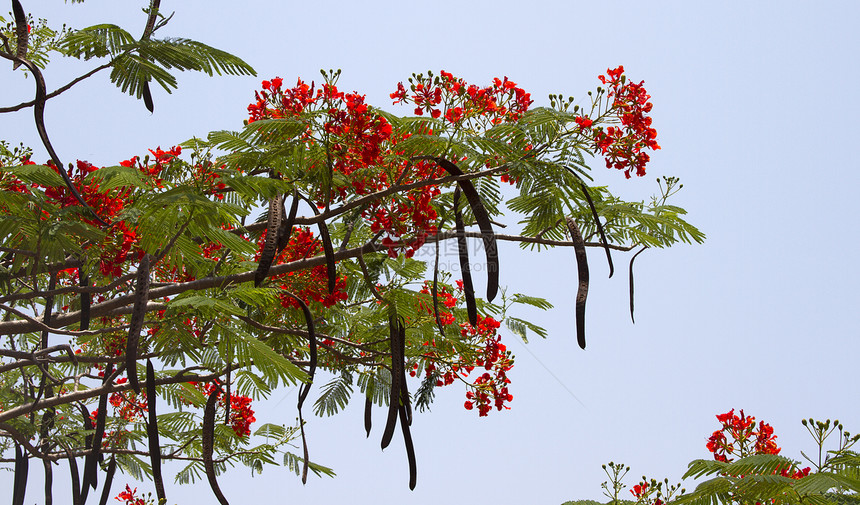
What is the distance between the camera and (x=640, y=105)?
4.01 metres

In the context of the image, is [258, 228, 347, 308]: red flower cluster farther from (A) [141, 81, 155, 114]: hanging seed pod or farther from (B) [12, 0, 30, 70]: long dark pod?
(B) [12, 0, 30, 70]: long dark pod

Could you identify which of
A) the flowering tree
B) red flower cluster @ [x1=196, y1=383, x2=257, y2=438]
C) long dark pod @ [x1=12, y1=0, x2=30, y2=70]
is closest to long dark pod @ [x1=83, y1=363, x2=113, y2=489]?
the flowering tree

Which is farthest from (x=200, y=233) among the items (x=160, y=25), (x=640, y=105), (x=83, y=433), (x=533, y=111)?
(x=83, y=433)

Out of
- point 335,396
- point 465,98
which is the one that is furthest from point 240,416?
point 465,98

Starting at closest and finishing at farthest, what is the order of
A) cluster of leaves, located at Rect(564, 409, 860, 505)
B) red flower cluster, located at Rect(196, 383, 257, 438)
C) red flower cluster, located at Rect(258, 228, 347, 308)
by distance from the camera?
cluster of leaves, located at Rect(564, 409, 860, 505), red flower cluster, located at Rect(258, 228, 347, 308), red flower cluster, located at Rect(196, 383, 257, 438)

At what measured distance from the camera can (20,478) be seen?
5.75m

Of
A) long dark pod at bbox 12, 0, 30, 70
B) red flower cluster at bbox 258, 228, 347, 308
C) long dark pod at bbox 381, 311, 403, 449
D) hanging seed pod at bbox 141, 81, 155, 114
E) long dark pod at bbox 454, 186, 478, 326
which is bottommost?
long dark pod at bbox 381, 311, 403, 449

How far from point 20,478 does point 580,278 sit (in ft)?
16.5

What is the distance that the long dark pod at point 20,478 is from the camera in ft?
18.5

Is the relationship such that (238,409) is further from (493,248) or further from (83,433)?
(493,248)

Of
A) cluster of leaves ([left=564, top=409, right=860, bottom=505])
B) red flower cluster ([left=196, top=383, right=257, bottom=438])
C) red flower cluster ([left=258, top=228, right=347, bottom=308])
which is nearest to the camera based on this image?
cluster of leaves ([left=564, top=409, right=860, bottom=505])

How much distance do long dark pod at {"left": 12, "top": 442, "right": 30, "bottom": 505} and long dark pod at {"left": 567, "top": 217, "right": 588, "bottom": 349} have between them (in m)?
4.86

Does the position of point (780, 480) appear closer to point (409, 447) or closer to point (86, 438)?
point (409, 447)

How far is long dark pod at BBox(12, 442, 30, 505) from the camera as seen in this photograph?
5.64 m
